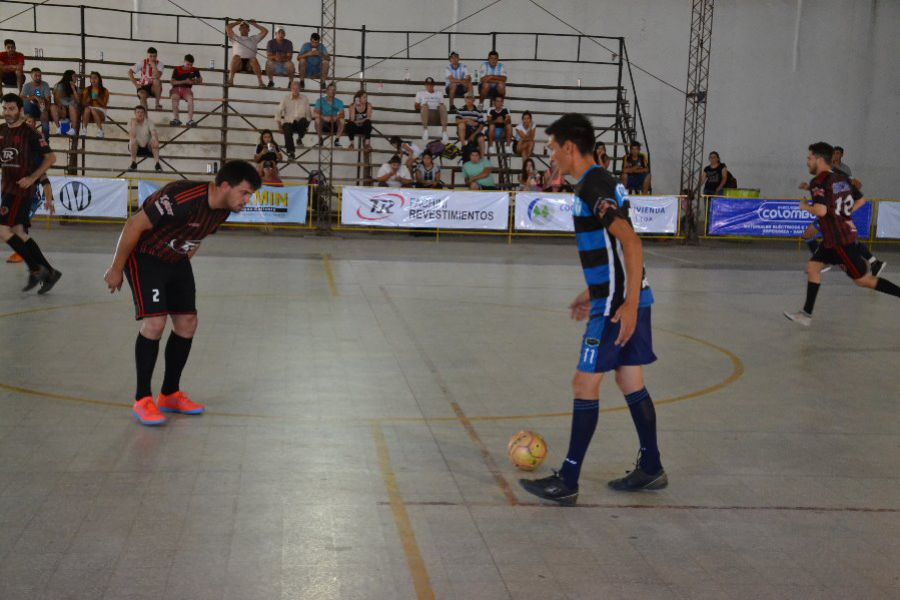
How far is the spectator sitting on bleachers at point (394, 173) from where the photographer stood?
22141 mm

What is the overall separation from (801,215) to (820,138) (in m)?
7.24

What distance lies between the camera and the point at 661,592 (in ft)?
13.1

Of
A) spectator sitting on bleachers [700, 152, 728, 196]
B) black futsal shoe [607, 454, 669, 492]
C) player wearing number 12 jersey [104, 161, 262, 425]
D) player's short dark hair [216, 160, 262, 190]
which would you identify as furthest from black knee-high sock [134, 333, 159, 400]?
spectator sitting on bleachers [700, 152, 728, 196]

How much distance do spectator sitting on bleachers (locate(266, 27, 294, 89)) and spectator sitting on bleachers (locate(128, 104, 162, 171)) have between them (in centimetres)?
343

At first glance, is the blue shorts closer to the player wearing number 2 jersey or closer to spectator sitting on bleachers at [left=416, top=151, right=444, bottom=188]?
the player wearing number 2 jersey

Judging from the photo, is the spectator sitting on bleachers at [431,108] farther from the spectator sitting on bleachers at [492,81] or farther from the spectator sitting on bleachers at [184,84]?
the spectator sitting on bleachers at [184,84]

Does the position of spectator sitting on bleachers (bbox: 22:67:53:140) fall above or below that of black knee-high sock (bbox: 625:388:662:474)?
above

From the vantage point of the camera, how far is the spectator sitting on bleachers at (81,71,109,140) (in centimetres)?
2298

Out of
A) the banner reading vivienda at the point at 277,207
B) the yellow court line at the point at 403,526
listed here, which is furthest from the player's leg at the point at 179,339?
the banner reading vivienda at the point at 277,207

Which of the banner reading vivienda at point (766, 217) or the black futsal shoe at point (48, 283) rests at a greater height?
the banner reading vivienda at point (766, 217)

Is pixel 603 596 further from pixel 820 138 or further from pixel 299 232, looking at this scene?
pixel 820 138

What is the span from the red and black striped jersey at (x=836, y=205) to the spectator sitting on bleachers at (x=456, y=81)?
47.6 feet

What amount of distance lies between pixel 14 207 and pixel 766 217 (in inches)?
647

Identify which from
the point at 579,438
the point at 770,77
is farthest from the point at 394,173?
the point at 579,438
